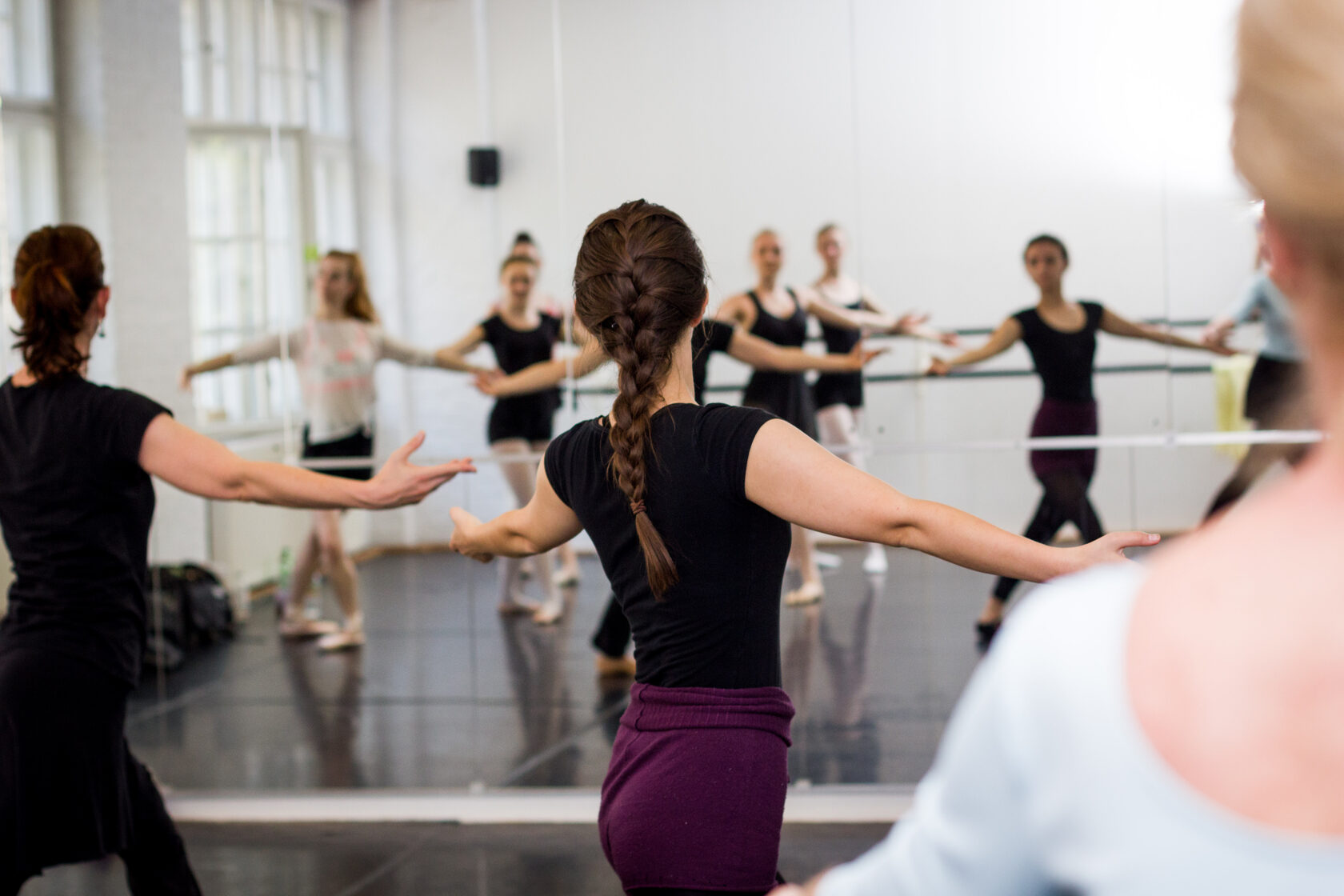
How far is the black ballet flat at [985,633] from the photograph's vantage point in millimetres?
4215

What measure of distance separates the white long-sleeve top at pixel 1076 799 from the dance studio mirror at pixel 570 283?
11.3ft

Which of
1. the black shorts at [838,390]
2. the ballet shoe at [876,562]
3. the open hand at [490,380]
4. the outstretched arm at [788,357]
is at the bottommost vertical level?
the ballet shoe at [876,562]

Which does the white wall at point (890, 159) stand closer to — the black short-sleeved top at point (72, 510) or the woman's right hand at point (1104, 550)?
the black short-sleeved top at point (72, 510)

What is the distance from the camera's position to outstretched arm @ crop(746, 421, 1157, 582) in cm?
166

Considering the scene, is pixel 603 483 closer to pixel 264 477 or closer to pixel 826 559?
pixel 264 477

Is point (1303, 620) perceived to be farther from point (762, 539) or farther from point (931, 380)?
point (931, 380)

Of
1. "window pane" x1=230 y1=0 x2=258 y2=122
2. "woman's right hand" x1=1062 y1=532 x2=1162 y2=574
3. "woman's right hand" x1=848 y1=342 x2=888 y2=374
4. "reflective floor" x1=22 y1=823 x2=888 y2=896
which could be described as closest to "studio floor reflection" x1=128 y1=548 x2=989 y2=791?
"reflective floor" x1=22 y1=823 x2=888 y2=896

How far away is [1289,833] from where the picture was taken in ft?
1.66

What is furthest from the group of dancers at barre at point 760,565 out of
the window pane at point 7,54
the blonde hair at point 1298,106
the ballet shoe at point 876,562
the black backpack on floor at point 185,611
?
the window pane at point 7,54

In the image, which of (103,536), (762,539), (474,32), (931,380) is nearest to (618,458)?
(762,539)

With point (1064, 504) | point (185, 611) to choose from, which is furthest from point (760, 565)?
point (185, 611)

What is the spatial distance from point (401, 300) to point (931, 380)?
1.69 m

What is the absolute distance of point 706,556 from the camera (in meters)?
1.74

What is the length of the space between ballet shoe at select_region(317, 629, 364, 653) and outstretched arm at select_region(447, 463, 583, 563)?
7.87ft
